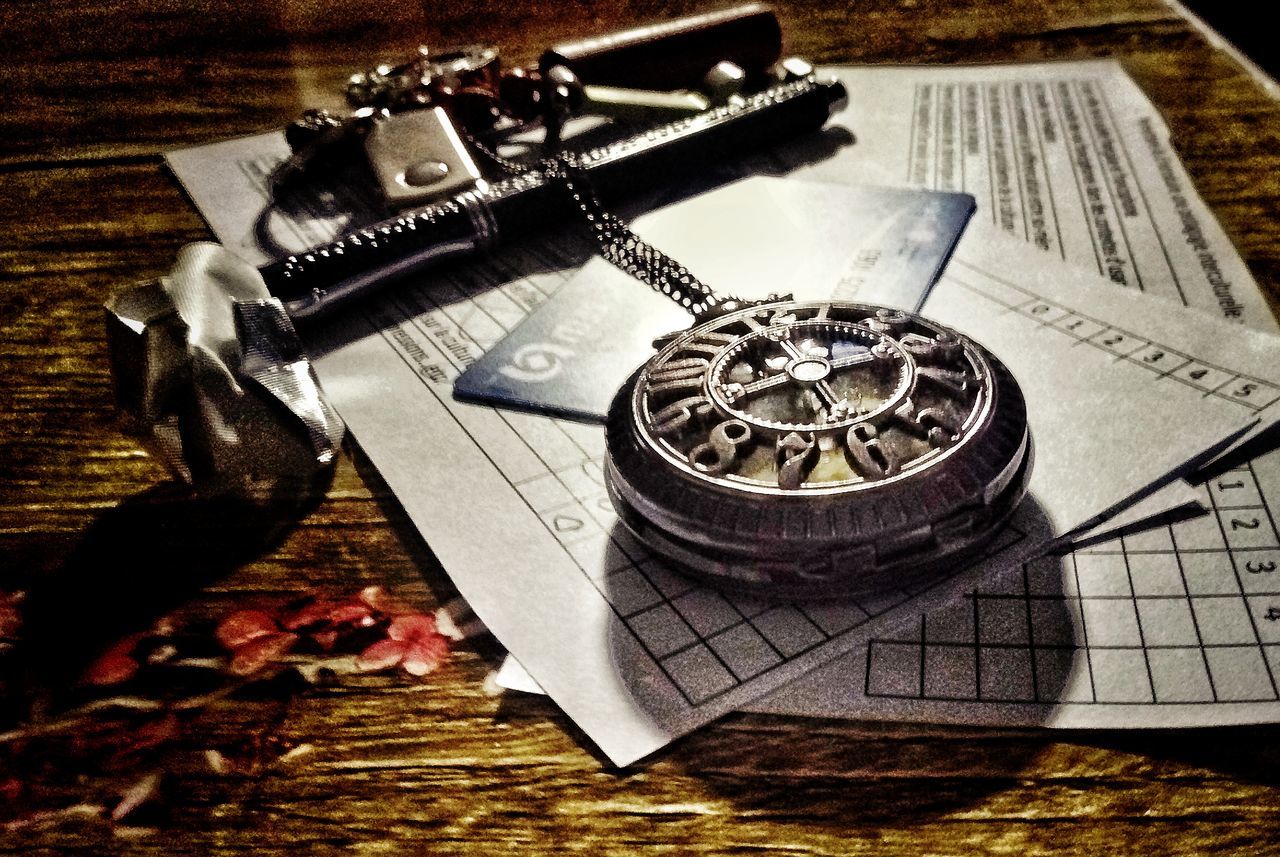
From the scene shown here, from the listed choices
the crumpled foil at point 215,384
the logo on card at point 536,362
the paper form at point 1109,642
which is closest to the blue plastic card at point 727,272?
the logo on card at point 536,362

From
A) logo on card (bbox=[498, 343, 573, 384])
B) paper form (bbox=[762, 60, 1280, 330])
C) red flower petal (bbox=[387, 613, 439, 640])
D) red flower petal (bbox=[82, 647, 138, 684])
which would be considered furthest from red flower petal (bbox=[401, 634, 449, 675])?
paper form (bbox=[762, 60, 1280, 330])

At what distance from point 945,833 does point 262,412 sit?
35cm

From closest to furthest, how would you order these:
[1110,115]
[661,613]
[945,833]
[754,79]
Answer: [945,833]
[661,613]
[1110,115]
[754,79]

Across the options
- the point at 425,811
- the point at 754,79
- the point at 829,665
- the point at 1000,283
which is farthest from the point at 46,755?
the point at 754,79

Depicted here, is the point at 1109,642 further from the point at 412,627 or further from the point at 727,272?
the point at 727,272

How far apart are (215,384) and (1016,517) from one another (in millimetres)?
361

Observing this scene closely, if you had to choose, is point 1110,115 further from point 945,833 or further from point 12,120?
point 12,120

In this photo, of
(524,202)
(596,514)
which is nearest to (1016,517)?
(596,514)

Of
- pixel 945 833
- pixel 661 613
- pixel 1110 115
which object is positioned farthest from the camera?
pixel 1110 115

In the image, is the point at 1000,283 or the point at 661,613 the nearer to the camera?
the point at 661,613

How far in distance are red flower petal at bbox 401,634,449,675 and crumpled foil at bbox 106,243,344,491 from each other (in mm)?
134

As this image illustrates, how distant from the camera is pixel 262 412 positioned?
0.51 metres

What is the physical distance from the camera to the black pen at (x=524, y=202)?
65 cm

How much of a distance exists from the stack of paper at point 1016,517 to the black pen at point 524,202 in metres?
0.03
